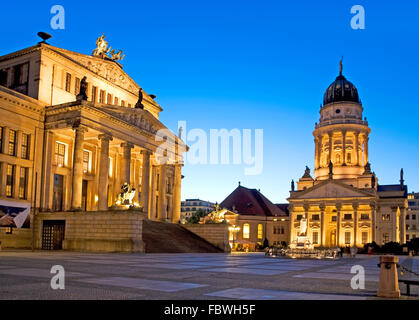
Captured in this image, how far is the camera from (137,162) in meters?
66.6

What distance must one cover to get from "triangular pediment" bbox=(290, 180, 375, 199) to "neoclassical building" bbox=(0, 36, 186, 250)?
57365mm

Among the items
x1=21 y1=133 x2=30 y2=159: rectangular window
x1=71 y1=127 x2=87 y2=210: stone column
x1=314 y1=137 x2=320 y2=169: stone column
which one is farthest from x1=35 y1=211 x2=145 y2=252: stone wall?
x1=314 y1=137 x2=320 y2=169: stone column

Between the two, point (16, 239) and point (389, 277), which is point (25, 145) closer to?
point (16, 239)

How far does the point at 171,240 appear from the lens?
5106 centimetres

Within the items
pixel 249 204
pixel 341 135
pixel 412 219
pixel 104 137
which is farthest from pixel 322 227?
pixel 104 137

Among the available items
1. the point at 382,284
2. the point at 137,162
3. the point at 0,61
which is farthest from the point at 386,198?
the point at 382,284

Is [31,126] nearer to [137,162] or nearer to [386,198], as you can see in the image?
[137,162]

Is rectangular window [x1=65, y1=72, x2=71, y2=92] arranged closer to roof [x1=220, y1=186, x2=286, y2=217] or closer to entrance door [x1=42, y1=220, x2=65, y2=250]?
entrance door [x1=42, y1=220, x2=65, y2=250]

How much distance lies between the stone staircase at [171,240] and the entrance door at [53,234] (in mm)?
8584

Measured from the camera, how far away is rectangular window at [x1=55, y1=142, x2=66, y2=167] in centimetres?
5334

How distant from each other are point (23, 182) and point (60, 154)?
630cm

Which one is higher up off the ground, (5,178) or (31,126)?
(31,126)

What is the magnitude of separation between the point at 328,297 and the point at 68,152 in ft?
155

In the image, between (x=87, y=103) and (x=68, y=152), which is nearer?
(x=87, y=103)
